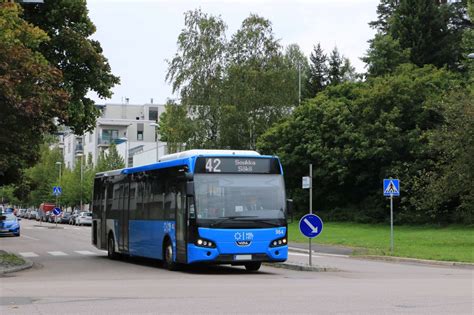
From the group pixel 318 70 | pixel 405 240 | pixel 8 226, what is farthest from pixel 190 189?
pixel 318 70

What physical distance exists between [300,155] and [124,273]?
3728 centimetres

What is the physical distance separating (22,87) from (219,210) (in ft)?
22.1

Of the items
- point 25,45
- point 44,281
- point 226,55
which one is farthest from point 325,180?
point 44,281

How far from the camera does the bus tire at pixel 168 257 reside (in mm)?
20031

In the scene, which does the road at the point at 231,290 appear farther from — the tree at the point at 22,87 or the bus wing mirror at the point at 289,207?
the tree at the point at 22,87

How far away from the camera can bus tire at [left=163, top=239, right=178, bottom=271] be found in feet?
65.7

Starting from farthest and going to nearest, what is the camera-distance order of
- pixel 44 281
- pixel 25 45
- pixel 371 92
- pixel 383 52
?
pixel 383 52 < pixel 371 92 < pixel 25 45 < pixel 44 281

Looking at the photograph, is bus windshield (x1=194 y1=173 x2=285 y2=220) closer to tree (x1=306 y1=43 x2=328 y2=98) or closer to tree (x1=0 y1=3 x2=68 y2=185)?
tree (x1=0 y1=3 x2=68 y2=185)

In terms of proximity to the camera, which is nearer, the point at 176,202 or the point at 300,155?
the point at 176,202

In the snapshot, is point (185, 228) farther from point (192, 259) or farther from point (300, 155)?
point (300, 155)

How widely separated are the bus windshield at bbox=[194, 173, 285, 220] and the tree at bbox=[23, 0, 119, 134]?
9032 millimetres

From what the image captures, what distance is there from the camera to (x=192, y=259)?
18516 millimetres

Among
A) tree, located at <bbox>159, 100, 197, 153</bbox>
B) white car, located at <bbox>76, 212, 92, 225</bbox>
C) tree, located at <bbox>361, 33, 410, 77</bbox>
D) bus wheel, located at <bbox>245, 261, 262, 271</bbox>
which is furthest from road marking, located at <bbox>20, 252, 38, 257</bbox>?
white car, located at <bbox>76, 212, 92, 225</bbox>

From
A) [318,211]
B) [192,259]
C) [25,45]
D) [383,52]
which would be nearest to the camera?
[192,259]
